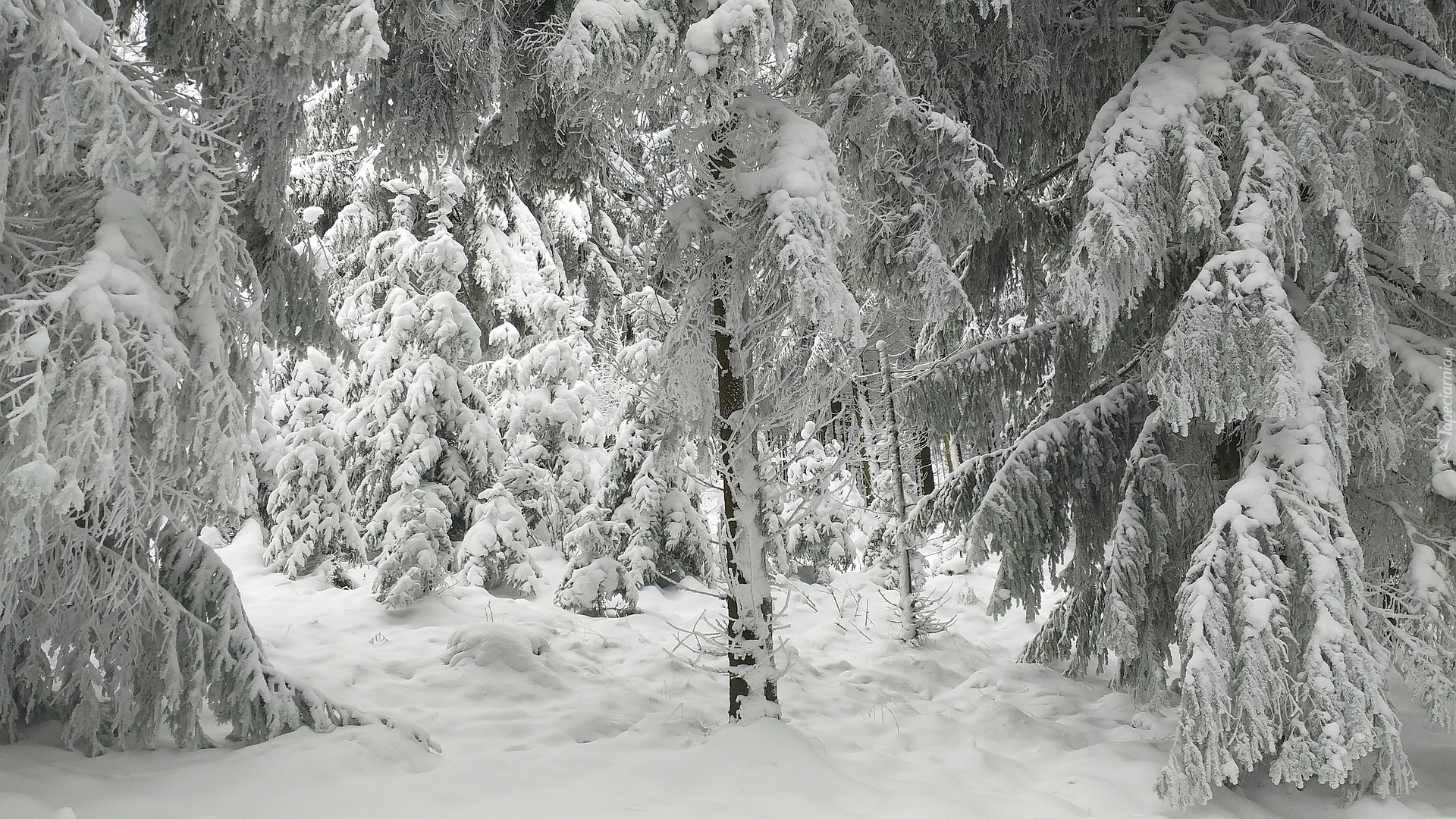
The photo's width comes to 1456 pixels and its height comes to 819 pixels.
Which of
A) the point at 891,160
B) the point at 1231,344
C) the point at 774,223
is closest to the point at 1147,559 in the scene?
the point at 1231,344

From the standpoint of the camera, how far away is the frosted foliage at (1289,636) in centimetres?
382

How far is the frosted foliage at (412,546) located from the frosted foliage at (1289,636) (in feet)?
20.3

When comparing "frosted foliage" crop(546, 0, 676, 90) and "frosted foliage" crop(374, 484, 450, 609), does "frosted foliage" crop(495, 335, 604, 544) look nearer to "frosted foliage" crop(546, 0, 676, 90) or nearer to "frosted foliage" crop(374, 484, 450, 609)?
"frosted foliage" crop(374, 484, 450, 609)

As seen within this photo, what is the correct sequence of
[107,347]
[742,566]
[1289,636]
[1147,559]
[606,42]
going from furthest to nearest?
1. [1147,559]
2. [742,566]
3. [1289,636]
4. [606,42]
5. [107,347]

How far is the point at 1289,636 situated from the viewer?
12.9 ft

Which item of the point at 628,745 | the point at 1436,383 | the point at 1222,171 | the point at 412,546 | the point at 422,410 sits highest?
the point at 1222,171

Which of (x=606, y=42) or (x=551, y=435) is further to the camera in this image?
(x=551, y=435)

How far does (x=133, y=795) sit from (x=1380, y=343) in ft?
19.2

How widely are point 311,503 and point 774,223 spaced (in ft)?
23.5

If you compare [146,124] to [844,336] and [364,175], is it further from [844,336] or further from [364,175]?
[364,175]

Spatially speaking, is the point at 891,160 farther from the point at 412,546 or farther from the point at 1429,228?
the point at 412,546

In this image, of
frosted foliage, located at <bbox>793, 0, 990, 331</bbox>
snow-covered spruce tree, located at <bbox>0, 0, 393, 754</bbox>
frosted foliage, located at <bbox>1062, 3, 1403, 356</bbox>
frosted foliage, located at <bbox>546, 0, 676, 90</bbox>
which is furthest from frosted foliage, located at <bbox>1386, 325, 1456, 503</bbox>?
snow-covered spruce tree, located at <bbox>0, 0, 393, 754</bbox>

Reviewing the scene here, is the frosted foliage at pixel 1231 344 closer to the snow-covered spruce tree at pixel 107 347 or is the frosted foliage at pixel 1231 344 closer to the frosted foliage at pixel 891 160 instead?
the frosted foliage at pixel 891 160

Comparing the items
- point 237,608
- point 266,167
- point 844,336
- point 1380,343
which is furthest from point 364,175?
point 1380,343
